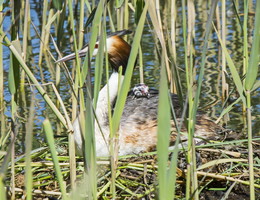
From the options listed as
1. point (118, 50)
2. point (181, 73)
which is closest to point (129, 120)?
point (118, 50)

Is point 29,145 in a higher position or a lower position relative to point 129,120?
higher

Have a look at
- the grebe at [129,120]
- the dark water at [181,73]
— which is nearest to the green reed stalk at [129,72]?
the grebe at [129,120]

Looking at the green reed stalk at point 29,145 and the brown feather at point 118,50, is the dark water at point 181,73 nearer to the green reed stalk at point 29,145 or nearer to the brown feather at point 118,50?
the brown feather at point 118,50

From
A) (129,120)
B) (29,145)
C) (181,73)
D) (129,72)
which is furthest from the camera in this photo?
(181,73)

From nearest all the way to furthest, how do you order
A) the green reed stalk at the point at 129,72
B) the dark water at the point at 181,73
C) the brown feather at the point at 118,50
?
the green reed stalk at the point at 129,72 → the brown feather at the point at 118,50 → the dark water at the point at 181,73

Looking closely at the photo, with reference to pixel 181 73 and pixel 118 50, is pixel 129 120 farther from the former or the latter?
pixel 181 73

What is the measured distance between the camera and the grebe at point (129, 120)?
4.15 metres

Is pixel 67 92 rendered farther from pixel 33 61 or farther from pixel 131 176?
pixel 131 176

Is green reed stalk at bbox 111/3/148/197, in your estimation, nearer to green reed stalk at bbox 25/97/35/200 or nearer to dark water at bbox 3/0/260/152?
green reed stalk at bbox 25/97/35/200

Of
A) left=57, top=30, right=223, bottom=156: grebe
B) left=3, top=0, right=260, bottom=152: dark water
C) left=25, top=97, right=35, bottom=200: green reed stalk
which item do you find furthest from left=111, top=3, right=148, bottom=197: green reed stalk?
left=3, top=0, right=260, bottom=152: dark water

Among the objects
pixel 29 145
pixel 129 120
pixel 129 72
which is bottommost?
pixel 129 120

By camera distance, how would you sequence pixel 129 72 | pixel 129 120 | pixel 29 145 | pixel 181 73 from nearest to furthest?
pixel 29 145
pixel 129 72
pixel 129 120
pixel 181 73

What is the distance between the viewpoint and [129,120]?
443cm

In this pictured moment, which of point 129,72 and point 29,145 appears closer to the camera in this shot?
point 29,145
